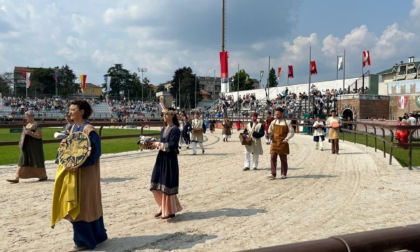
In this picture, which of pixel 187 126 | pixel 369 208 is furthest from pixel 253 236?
pixel 187 126

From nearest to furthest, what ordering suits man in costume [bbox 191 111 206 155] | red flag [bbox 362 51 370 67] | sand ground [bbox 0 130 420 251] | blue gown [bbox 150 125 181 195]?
sand ground [bbox 0 130 420 251] < blue gown [bbox 150 125 181 195] < man in costume [bbox 191 111 206 155] < red flag [bbox 362 51 370 67]

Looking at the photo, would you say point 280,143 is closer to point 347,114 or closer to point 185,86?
point 347,114

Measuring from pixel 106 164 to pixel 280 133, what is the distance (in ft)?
19.8

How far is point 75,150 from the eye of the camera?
15.6 feet

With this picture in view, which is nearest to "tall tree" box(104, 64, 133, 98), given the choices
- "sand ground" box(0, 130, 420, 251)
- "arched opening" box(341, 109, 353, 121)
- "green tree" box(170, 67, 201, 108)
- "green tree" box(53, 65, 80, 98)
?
"green tree" box(53, 65, 80, 98)

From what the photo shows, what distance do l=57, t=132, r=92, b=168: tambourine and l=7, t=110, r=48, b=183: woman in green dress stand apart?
522cm

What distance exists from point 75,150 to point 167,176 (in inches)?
69.9

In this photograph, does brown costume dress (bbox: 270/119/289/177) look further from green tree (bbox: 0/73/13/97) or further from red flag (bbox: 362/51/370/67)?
green tree (bbox: 0/73/13/97)

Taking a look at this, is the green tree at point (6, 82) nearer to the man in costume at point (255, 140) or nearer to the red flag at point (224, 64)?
the red flag at point (224, 64)

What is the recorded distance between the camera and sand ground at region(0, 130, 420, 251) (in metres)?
5.23

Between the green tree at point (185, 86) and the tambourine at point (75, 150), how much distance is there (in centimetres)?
7894

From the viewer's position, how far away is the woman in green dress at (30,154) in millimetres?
9469

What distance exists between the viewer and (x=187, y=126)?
18172mm

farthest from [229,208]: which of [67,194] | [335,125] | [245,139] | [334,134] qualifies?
[335,125]
